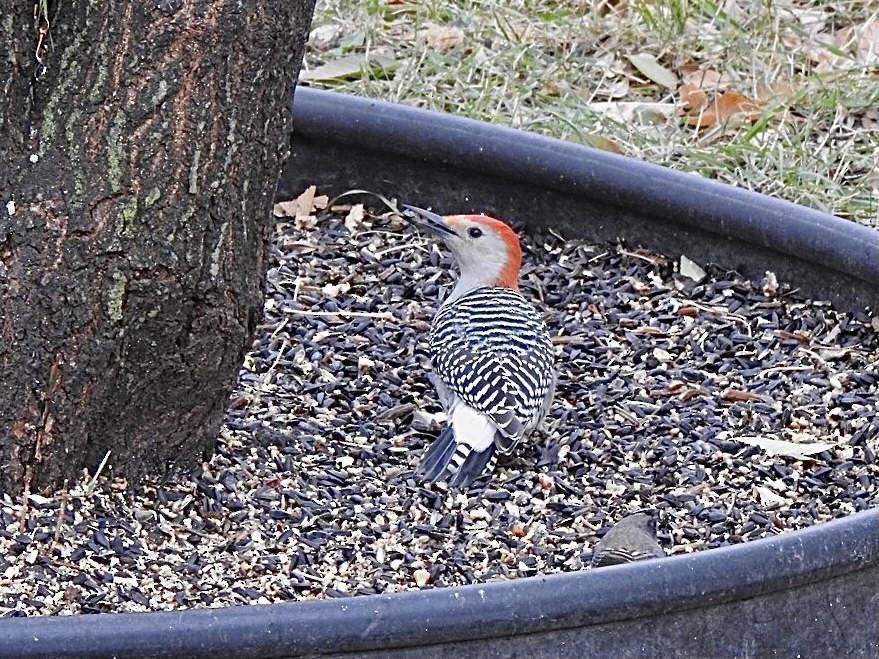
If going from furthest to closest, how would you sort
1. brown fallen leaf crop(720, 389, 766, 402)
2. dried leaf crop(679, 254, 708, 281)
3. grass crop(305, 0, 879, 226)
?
grass crop(305, 0, 879, 226) < dried leaf crop(679, 254, 708, 281) < brown fallen leaf crop(720, 389, 766, 402)

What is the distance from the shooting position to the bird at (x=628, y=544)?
344cm

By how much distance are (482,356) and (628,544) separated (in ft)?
2.89

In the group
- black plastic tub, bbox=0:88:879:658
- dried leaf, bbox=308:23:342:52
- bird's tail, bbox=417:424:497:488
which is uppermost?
black plastic tub, bbox=0:88:879:658

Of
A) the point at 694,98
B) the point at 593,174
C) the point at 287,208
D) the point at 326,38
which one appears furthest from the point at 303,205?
the point at 694,98

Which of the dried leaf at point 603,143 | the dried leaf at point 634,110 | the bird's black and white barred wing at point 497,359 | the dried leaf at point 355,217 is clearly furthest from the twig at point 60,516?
the dried leaf at point 634,110

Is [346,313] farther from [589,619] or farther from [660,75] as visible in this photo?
[660,75]

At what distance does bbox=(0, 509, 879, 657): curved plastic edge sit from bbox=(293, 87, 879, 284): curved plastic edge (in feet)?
6.16

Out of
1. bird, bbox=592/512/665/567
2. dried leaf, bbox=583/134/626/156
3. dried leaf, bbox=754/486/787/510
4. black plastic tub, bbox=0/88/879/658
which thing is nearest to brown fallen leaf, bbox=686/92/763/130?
dried leaf, bbox=583/134/626/156

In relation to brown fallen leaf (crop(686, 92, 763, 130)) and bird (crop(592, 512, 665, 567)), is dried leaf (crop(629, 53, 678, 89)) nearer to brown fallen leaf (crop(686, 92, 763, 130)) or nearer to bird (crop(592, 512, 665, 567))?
brown fallen leaf (crop(686, 92, 763, 130))

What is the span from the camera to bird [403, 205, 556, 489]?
13.1ft

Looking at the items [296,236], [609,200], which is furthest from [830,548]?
[296,236]

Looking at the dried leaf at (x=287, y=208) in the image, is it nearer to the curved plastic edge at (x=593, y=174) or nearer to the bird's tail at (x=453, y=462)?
the curved plastic edge at (x=593, y=174)

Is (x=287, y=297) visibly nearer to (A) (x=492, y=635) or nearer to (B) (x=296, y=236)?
(B) (x=296, y=236)

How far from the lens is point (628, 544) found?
3496 mm
